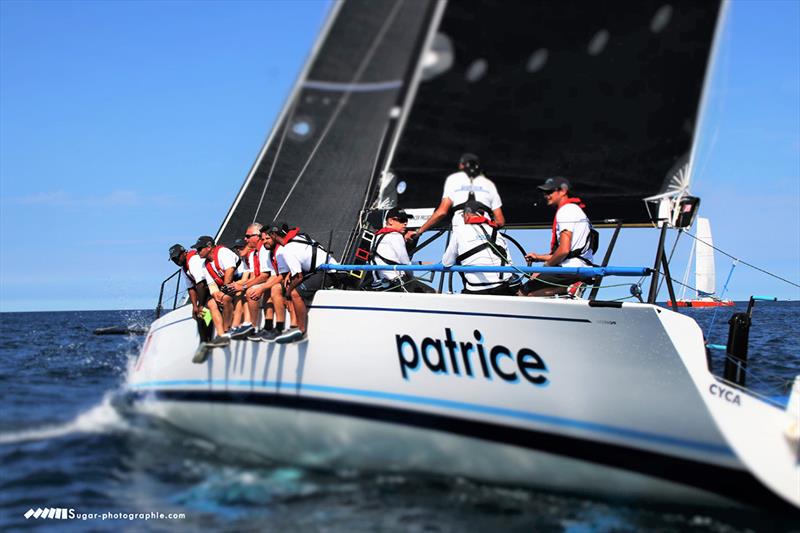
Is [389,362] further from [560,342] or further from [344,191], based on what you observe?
[344,191]

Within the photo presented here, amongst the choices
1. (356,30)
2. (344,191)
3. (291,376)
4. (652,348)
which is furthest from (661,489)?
(356,30)

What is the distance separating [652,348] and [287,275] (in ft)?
11.1

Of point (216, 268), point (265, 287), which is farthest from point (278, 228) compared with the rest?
point (216, 268)

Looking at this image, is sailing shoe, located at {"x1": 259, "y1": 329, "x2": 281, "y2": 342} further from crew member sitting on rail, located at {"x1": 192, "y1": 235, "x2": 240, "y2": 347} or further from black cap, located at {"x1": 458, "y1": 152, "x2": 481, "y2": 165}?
black cap, located at {"x1": 458, "y1": 152, "x2": 481, "y2": 165}

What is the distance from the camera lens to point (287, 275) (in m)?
7.48

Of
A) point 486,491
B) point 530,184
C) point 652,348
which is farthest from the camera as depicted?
point 530,184

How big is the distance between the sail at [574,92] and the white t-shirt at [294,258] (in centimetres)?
134

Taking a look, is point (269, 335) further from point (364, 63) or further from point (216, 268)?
point (364, 63)

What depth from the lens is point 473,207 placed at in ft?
22.8

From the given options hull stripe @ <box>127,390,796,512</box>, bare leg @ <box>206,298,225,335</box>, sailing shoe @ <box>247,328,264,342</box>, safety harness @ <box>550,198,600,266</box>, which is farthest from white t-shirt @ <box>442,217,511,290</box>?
bare leg @ <box>206,298,225,335</box>

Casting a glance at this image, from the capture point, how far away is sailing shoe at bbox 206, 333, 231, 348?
7.84m

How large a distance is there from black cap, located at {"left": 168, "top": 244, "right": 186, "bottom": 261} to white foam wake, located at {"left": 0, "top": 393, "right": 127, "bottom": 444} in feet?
6.20

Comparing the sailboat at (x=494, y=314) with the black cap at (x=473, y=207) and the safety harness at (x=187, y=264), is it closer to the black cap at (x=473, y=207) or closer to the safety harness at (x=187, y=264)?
the safety harness at (x=187, y=264)

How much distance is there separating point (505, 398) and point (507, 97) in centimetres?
288
